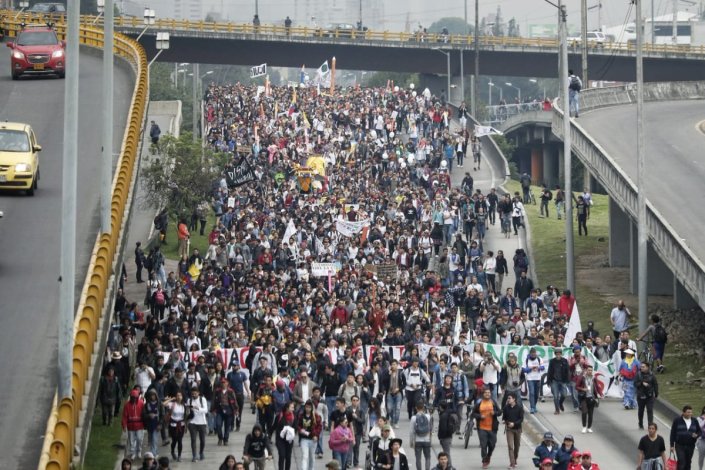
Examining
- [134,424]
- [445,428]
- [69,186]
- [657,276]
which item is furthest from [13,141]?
[657,276]

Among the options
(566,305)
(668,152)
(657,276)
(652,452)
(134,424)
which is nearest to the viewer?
(652,452)

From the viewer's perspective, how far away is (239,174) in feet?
157

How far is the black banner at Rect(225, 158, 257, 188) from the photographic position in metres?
47.7

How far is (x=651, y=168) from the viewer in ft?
149

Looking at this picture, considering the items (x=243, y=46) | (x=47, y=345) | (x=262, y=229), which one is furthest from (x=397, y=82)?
(x=47, y=345)

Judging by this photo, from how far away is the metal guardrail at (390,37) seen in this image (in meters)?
98.4

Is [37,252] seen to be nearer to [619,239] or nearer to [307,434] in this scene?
[307,434]

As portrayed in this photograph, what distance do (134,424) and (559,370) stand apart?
7.66m

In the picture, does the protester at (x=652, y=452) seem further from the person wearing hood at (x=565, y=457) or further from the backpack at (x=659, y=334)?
the backpack at (x=659, y=334)

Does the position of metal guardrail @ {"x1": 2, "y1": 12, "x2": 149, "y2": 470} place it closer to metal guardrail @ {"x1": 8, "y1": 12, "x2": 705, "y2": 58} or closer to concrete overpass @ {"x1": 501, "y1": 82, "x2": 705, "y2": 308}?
concrete overpass @ {"x1": 501, "y1": 82, "x2": 705, "y2": 308}

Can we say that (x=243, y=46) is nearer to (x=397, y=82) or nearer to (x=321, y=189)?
(x=397, y=82)

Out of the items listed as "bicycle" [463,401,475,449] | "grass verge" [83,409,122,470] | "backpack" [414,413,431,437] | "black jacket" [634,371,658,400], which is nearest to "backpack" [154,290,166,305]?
"grass verge" [83,409,122,470]

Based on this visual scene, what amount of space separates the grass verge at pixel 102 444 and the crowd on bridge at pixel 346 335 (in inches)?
12.1

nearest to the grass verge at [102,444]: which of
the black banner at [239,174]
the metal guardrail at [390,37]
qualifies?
the black banner at [239,174]
